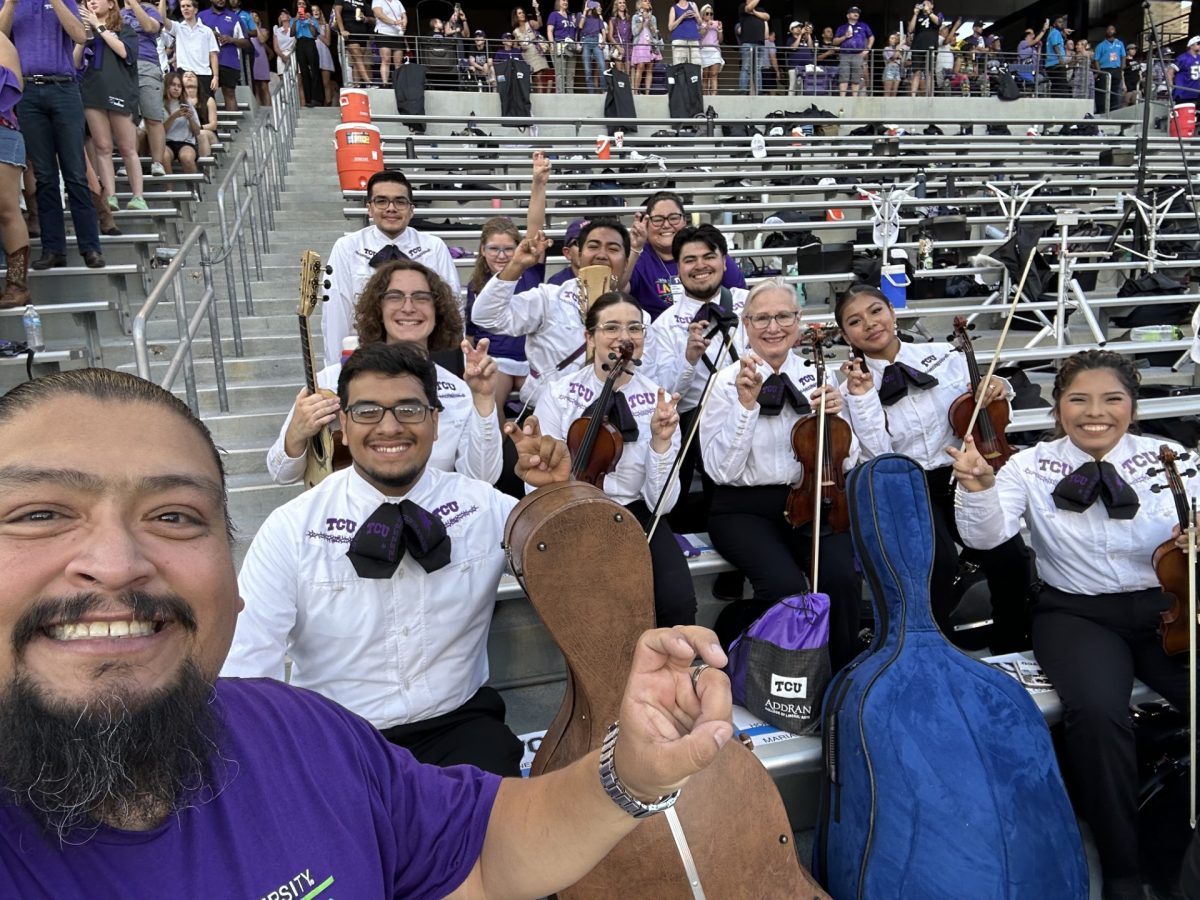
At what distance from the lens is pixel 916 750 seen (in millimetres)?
2049

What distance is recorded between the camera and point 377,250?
4352 millimetres

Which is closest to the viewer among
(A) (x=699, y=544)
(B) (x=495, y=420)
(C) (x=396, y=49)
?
(B) (x=495, y=420)

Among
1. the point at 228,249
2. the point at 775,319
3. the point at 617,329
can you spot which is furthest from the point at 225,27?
the point at 775,319

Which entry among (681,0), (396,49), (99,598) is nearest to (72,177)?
(99,598)

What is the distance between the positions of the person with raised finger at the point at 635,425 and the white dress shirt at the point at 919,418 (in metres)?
0.77

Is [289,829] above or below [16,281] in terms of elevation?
below

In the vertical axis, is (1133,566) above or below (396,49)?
below

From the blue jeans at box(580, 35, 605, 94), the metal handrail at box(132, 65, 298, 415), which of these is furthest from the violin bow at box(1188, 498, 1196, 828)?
the blue jeans at box(580, 35, 605, 94)

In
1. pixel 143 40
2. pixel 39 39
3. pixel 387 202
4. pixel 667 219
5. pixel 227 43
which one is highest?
pixel 227 43

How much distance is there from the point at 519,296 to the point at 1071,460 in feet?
8.04

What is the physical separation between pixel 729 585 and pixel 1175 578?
146cm

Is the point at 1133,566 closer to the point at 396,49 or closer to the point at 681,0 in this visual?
the point at 396,49

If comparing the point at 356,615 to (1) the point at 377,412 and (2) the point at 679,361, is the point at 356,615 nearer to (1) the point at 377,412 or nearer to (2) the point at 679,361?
(1) the point at 377,412

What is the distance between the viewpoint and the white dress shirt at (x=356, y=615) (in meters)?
2.02
